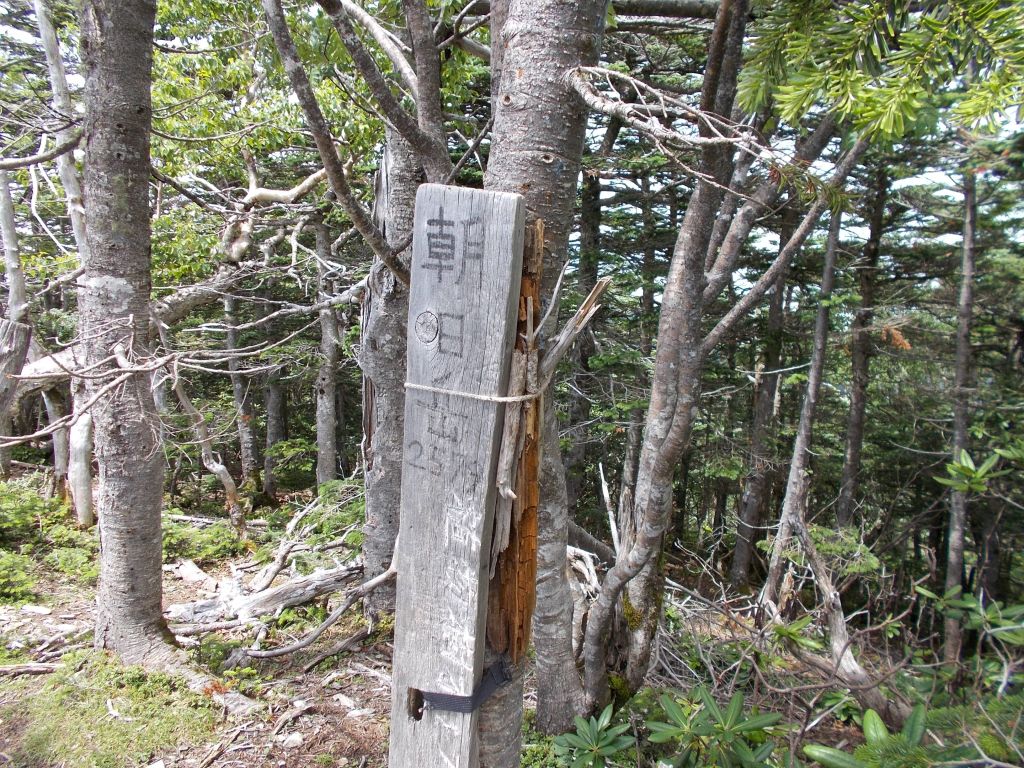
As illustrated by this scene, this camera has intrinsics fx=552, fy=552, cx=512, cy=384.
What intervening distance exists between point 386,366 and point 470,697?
3.10m

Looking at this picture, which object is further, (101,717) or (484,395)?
(101,717)

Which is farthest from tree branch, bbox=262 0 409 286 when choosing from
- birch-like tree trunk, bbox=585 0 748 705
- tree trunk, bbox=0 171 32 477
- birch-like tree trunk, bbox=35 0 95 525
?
tree trunk, bbox=0 171 32 477

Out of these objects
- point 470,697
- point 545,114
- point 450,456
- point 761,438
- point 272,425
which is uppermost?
point 545,114

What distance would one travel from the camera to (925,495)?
490 inches

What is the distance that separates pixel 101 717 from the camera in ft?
10.7

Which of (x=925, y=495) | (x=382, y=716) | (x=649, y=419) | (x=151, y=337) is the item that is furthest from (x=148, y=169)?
(x=925, y=495)

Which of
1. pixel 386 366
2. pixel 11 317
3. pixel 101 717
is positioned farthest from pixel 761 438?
pixel 11 317

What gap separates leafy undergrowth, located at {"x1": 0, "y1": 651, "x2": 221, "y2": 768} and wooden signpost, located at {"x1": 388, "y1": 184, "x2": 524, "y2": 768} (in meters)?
2.54

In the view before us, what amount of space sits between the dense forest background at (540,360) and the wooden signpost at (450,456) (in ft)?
0.41

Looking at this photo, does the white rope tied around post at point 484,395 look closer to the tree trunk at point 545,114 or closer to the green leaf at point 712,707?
the tree trunk at point 545,114

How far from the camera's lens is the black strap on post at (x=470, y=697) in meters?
1.43

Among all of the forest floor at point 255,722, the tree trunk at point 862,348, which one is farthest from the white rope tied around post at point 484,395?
the tree trunk at point 862,348

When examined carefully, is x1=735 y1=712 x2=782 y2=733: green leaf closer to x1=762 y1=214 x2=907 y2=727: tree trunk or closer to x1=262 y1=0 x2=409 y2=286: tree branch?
x1=762 y1=214 x2=907 y2=727: tree trunk

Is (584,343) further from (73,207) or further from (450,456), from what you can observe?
(450,456)
